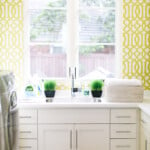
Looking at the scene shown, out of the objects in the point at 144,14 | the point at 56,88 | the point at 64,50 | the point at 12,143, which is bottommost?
the point at 12,143

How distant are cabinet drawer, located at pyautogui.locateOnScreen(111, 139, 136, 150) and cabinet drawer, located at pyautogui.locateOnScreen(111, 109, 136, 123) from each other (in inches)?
8.3

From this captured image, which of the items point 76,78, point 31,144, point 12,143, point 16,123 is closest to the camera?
point 12,143

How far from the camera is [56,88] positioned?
4.16 meters

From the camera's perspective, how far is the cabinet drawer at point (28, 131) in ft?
11.6

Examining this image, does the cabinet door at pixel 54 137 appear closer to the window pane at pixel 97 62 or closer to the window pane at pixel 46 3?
the window pane at pixel 97 62

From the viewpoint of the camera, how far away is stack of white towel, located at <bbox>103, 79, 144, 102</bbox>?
146 inches

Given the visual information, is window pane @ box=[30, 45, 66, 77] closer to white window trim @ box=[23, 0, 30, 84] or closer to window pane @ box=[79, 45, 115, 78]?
white window trim @ box=[23, 0, 30, 84]

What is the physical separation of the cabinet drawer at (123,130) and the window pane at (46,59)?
111cm

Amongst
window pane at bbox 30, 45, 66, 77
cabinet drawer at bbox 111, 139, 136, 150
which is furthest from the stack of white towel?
window pane at bbox 30, 45, 66, 77

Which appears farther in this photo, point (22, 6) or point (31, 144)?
point (22, 6)

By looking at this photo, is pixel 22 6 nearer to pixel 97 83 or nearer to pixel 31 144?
pixel 97 83

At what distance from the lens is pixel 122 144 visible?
3586 millimetres

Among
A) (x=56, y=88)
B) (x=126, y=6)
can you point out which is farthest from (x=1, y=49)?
(x=126, y=6)

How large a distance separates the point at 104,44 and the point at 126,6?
0.55 meters
